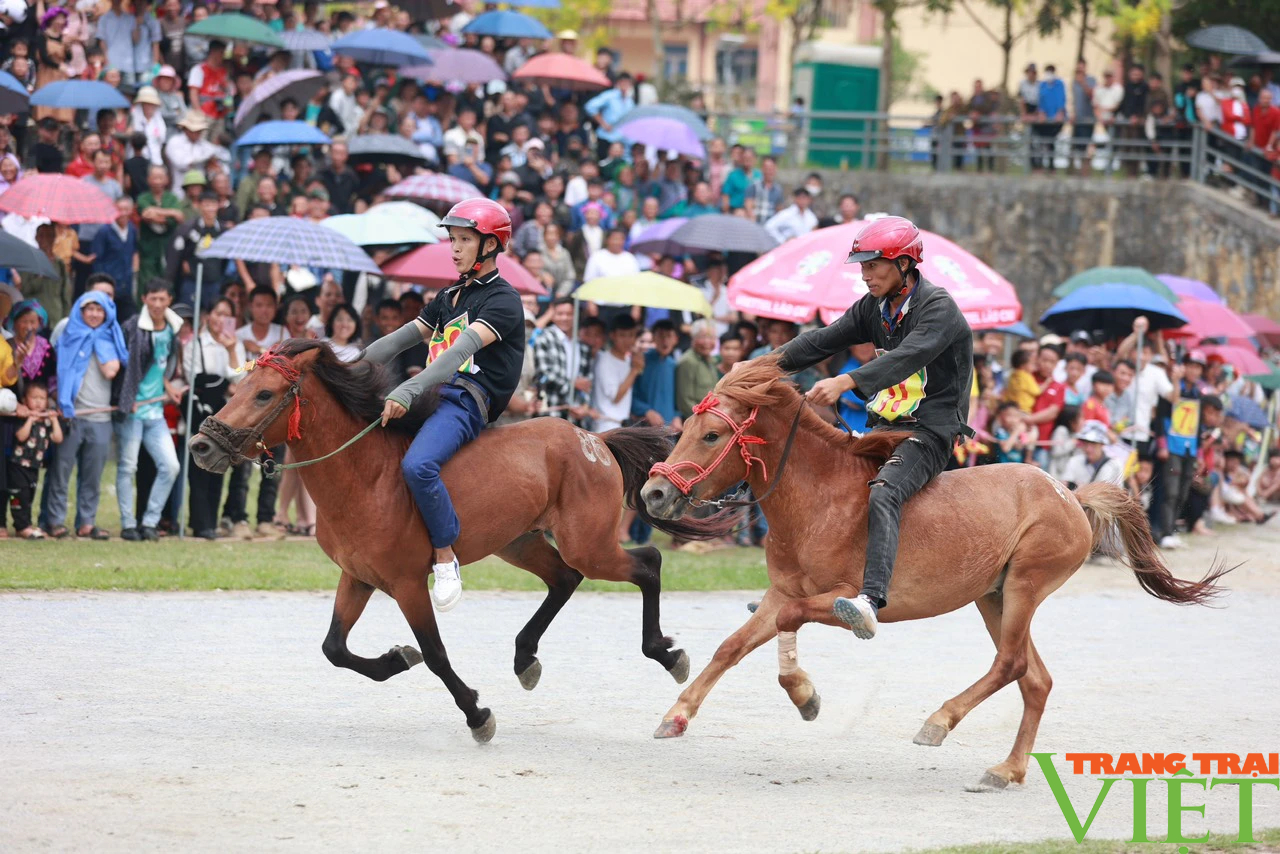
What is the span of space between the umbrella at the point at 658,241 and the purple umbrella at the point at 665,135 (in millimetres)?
2714

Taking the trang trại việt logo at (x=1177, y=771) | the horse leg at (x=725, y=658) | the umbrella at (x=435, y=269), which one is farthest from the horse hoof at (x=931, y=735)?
the umbrella at (x=435, y=269)

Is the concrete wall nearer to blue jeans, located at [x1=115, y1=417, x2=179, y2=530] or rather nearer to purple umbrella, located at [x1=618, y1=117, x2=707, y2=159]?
purple umbrella, located at [x1=618, y1=117, x2=707, y2=159]

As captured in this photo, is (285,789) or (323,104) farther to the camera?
(323,104)

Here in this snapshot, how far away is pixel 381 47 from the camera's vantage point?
2058 centimetres

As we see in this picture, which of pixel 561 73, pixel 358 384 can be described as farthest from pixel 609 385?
pixel 561 73

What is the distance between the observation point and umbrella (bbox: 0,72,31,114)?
637 inches

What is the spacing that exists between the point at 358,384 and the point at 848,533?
2616 mm

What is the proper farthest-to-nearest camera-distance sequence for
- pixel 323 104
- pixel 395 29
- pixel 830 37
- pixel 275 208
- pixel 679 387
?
pixel 830 37 < pixel 395 29 < pixel 323 104 < pixel 275 208 < pixel 679 387

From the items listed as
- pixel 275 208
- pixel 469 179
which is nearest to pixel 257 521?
pixel 275 208

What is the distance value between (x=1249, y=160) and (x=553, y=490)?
20.7 meters

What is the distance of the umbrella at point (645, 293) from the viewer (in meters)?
15.1

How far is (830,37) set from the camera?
2067 inches

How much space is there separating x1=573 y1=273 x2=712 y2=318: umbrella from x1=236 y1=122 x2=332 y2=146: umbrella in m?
4.56

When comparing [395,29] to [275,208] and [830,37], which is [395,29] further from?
[830,37]
